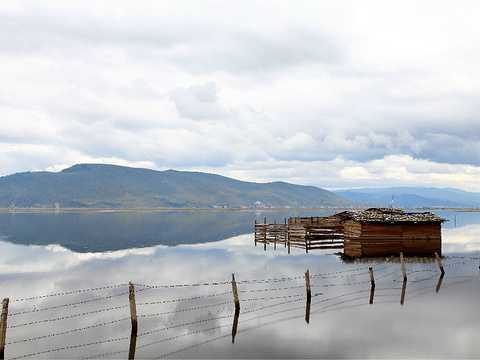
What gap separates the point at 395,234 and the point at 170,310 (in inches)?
1080

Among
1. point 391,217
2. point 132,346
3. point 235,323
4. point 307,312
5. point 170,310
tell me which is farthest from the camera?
point 391,217

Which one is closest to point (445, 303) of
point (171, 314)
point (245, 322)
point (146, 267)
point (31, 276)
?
point (245, 322)

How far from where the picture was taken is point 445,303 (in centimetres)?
2420

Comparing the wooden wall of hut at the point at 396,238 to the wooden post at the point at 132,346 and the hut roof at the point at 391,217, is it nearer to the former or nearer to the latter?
the hut roof at the point at 391,217

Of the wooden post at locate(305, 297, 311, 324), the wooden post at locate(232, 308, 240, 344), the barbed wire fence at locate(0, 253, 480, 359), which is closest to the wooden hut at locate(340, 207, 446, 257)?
the barbed wire fence at locate(0, 253, 480, 359)

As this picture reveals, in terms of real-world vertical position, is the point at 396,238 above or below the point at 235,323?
above

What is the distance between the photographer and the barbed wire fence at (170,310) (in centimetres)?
1820

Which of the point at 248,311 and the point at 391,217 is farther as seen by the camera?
the point at 391,217

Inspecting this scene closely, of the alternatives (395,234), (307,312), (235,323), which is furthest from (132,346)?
(395,234)

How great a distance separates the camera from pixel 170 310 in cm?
2316

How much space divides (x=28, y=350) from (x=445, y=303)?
70.1 feet

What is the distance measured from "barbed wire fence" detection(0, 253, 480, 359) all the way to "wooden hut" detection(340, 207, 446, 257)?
9.36 metres

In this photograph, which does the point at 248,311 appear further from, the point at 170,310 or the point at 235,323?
the point at 170,310

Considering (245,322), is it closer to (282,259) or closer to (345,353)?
(345,353)
